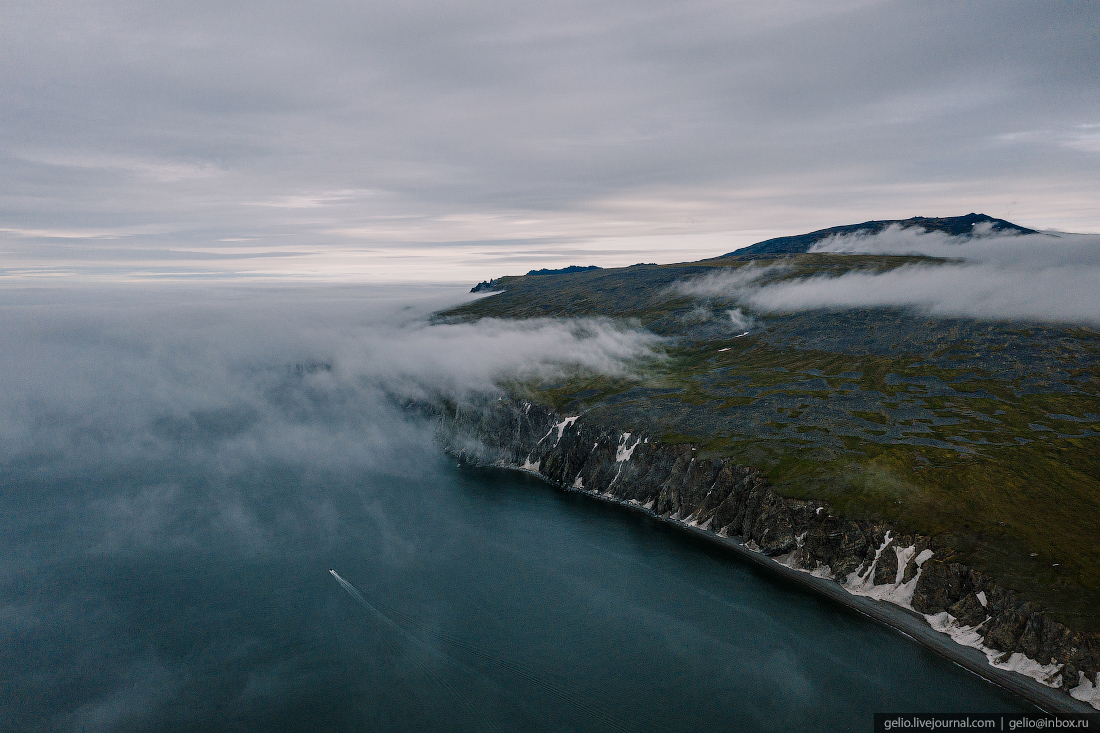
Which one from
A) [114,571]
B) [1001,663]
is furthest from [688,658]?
[114,571]

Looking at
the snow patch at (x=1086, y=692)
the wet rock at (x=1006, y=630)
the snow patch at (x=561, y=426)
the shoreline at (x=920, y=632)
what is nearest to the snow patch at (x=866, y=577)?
the shoreline at (x=920, y=632)

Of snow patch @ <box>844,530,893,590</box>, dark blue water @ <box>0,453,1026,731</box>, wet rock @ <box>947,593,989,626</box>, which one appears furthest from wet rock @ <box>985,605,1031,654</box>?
snow patch @ <box>844,530,893,590</box>

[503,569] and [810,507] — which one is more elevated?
[810,507]

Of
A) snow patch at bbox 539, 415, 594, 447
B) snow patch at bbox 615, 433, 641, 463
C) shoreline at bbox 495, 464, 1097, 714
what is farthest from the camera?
snow patch at bbox 539, 415, 594, 447

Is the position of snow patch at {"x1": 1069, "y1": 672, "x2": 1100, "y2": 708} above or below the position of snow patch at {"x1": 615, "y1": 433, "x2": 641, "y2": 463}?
below

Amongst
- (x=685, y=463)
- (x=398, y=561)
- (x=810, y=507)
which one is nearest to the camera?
(x=810, y=507)

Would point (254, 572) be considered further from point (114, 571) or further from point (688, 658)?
point (688, 658)

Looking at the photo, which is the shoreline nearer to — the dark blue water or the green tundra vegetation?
the dark blue water

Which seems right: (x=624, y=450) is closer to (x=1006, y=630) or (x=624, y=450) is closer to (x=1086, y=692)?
(x=1006, y=630)
